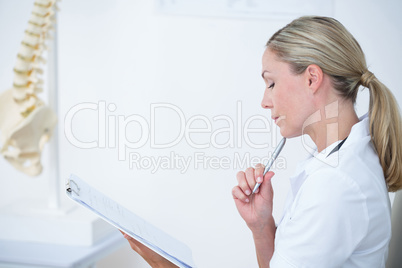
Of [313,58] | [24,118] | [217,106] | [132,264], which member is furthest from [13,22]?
[313,58]

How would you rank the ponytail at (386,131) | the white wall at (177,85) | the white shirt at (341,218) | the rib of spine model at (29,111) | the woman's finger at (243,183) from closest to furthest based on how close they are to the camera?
the white shirt at (341,218) → the ponytail at (386,131) → the woman's finger at (243,183) → the rib of spine model at (29,111) → the white wall at (177,85)

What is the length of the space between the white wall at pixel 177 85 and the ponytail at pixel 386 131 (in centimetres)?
71

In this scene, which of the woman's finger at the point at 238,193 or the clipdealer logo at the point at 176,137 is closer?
the woman's finger at the point at 238,193

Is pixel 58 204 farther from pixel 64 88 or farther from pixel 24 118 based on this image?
pixel 64 88

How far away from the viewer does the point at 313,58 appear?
97 cm

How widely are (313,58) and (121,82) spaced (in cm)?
93

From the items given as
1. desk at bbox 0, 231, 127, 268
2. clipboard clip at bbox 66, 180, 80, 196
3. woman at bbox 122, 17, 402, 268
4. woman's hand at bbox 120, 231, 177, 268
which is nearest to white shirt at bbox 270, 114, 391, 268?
woman at bbox 122, 17, 402, 268

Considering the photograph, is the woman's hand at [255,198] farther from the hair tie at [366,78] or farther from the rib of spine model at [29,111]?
the rib of spine model at [29,111]

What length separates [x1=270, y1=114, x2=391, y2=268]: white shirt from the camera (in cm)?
81

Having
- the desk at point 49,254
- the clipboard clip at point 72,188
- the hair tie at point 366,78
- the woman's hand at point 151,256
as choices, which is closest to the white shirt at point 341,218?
the hair tie at point 366,78

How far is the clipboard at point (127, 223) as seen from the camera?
2.76ft

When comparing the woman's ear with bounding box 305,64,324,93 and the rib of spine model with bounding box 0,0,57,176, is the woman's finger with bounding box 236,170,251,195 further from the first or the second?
the rib of spine model with bounding box 0,0,57,176

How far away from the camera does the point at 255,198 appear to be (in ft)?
3.80

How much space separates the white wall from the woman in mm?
575
